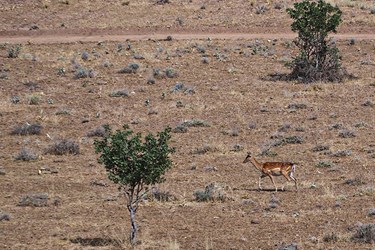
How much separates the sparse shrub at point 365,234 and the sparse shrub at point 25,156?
11.3m

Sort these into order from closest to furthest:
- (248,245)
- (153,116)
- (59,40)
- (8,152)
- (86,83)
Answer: (248,245), (8,152), (153,116), (86,83), (59,40)

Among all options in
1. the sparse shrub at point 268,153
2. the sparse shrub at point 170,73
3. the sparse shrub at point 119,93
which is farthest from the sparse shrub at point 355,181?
the sparse shrub at point 170,73

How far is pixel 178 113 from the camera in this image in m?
30.8

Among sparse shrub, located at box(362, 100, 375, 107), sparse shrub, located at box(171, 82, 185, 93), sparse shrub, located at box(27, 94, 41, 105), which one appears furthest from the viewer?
sparse shrub, located at box(171, 82, 185, 93)

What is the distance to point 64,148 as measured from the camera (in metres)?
25.4

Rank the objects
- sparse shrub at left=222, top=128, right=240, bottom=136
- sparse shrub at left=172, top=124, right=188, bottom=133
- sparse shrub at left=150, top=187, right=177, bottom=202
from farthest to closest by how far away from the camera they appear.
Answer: sparse shrub at left=172, top=124, right=188, bottom=133, sparse shrub at left=222, top=128, right=240, bottom=136, sparse shrub at left=150, top=187, right=177, bottom=202

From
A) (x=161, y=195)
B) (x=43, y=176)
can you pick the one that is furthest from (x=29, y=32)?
(x=161, y=195)

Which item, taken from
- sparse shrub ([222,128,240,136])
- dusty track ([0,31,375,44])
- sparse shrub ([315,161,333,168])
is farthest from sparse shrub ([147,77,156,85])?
sparse shrub ([315,161,333,168])

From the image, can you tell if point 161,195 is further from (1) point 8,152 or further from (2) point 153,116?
(2) point 153,116

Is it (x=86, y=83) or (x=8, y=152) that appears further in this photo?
(x=86, y=83)

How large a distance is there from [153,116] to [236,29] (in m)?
20.2

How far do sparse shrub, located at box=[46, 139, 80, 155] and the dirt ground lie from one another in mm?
269

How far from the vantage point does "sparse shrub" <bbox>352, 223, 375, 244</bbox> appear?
54.0 feet

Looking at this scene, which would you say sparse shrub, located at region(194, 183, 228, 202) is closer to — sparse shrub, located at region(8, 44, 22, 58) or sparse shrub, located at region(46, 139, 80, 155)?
sparse shrub, located at region(46, 139, 80, 155)
